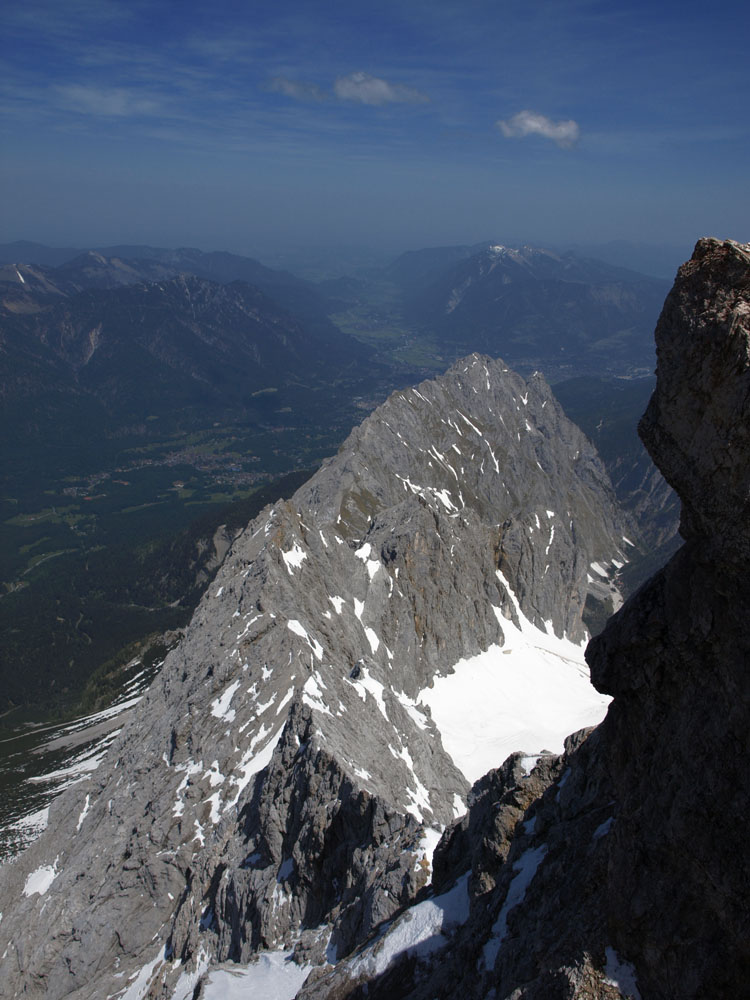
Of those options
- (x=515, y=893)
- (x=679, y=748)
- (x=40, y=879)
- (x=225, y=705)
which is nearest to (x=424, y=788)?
(x=225, y=705)

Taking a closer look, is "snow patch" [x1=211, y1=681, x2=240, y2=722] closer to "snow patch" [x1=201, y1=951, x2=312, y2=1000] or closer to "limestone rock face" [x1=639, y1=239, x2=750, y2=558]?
"snow patch" [x1=201, y1=951, x2=312, y2=1000]

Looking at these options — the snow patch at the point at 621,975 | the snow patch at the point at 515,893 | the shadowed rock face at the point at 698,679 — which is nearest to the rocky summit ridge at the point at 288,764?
the snow patch at the point at 515,893

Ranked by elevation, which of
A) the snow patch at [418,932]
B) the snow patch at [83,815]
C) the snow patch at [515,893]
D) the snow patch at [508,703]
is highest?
the snow patch at [515,893]

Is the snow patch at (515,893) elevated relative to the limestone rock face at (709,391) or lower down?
lower down

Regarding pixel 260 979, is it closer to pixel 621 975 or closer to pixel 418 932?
pixel 418 932

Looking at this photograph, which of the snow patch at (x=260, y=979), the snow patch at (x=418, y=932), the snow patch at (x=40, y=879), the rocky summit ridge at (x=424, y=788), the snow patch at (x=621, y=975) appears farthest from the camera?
the snow patch at (x=40, y=879)

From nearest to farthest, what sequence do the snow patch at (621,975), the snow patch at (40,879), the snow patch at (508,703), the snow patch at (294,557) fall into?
the snow patch at (621,975) < the snow patch at (40,879) < the snow patch at (294,557) < the snow patch at (508,703)

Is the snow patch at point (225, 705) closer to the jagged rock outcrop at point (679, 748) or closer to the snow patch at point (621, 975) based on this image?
the jagged rock outcrop at point (679, 748)

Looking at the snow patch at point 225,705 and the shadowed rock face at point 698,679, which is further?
the snow patch at point 225,705

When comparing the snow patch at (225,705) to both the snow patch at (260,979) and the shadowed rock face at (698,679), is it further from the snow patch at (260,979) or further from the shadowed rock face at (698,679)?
the shadowed rock face at (698,679)
